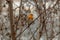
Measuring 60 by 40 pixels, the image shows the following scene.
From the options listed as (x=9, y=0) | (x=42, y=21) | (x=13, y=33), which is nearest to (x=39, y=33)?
(x=42, y=21)

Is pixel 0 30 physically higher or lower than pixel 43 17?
lower

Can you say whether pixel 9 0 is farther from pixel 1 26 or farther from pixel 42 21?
pixel 1 26

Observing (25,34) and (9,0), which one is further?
(25,34)

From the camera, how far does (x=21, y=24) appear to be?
6.52ft

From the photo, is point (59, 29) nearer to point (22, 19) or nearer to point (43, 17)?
point (22, 19)

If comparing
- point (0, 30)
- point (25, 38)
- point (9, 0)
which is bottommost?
point (25, 38)

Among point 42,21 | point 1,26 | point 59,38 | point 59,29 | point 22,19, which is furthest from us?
point 59,29

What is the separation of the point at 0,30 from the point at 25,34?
55.1 inches

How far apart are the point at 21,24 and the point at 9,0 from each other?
1074mm

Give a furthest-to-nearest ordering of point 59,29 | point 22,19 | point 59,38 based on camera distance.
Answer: point 59,29 → point 59,38 → point 22,19

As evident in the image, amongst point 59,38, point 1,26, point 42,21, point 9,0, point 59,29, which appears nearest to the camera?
point 9,0

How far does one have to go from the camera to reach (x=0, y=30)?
2346 mm

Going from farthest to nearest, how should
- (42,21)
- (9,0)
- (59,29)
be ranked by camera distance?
(59,29) → (42,21) → (9,0)

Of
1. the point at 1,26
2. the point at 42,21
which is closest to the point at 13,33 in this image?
the point at 42,21
